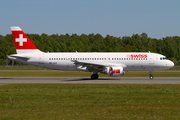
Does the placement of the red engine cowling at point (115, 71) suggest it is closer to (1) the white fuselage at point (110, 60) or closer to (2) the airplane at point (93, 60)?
(2) the airplane at point (93, 60)

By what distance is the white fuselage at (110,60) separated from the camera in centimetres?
3747

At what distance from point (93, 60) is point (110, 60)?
2594mm

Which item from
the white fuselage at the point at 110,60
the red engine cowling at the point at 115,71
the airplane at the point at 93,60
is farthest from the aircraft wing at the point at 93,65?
the red engine cowling at the point at 115,71

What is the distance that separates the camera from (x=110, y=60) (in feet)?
124

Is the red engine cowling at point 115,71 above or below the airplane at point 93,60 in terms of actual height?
below

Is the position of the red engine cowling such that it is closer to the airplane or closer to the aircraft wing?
the airplane

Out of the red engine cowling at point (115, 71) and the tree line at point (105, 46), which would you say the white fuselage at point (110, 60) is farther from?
the tree line at point (105, 46)
